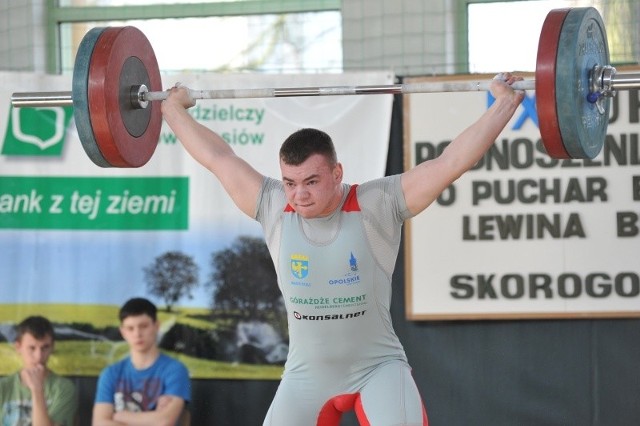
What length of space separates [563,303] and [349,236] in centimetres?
214

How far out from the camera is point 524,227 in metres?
5.76

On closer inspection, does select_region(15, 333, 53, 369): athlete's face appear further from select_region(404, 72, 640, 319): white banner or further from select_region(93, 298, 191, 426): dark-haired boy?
select_region(404, 72, 640, 319): white banner

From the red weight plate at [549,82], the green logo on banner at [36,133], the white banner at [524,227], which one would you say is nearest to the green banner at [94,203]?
the green logo on banner at [36,133]

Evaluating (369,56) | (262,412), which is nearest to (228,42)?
(369,56)

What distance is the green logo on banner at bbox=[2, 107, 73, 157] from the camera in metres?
6.08

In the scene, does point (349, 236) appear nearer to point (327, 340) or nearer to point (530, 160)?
point (327, 340)

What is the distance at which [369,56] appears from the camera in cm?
662

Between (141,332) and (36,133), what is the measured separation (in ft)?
3.87

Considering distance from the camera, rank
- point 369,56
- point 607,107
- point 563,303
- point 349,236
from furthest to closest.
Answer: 1. point 369,56
2. point 563,303
3. point 607,107
4. point 349,236

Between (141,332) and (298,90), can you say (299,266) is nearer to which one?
(298,90)

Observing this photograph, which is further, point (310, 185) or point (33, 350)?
point (33, 350)

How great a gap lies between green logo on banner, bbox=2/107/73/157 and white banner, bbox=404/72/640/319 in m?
1.79

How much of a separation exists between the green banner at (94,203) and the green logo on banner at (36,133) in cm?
14

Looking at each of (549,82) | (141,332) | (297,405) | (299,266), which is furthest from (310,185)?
(141,332)
